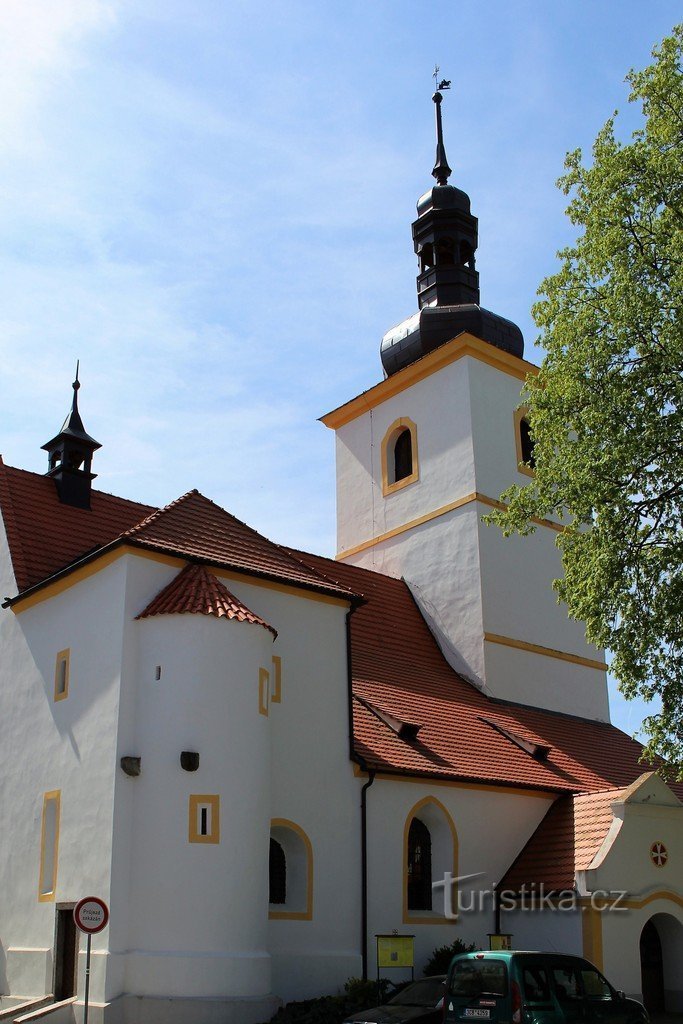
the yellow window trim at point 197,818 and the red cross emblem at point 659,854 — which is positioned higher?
the yellow window trim at point 197,818

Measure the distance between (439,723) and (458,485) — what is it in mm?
7020

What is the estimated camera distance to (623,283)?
1538 centimetres

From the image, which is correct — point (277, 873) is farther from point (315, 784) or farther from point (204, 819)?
point (204, 819)

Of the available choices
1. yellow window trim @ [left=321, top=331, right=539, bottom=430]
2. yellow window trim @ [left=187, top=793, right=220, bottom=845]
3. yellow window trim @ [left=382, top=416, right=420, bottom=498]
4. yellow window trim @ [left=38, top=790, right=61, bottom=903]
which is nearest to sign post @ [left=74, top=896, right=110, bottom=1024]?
yellow window trim @ [left=187, top=793, right=220, bottom=845]

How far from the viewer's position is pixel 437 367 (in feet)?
89.2

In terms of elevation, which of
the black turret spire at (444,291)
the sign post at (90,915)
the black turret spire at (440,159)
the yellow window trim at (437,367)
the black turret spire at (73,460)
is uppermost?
the black turret spire at (440,159)

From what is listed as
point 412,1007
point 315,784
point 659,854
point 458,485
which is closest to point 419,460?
point 458,485

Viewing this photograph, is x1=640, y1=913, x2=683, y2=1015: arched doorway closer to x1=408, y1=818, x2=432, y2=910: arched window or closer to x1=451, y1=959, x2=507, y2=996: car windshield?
x1=408, y1=818, x2=432, y2=910: arched window

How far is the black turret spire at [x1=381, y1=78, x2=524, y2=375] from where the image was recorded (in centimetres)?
2753

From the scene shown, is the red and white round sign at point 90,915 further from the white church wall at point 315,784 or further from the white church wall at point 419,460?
the white church wall at point 419,460

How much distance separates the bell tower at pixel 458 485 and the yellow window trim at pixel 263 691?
8.93 metres

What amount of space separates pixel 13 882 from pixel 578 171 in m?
13.3

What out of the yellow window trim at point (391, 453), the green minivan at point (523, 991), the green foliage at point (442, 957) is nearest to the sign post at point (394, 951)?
the green foliage at point (442, 957)

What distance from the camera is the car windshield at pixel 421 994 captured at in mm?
13531
